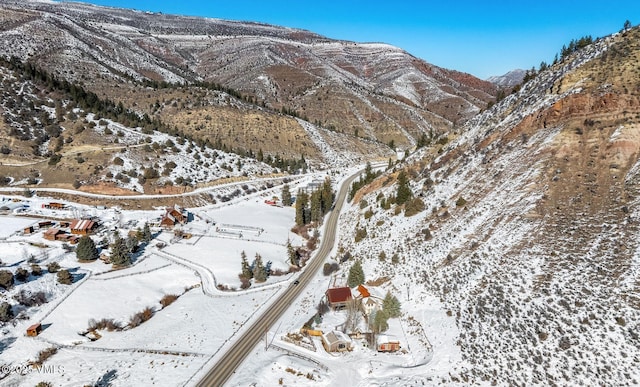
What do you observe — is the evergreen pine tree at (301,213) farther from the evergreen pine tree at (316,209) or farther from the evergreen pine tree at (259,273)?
the evergreen pine tree at (259,273)

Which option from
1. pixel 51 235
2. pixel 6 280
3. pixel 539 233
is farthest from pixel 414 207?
pixel 51 235

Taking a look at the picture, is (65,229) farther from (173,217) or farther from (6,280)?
(6,280)

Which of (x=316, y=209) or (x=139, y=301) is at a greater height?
Answer: (x=316, y=209)

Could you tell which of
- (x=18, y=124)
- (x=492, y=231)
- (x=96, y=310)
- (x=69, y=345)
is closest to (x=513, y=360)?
(x=492, y=231)

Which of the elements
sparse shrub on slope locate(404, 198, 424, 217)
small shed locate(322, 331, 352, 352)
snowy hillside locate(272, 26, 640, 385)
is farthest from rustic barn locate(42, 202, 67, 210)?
sparse shrub on slope locate(404, 198, 424, 217)

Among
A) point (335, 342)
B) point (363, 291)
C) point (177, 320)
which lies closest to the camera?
point (335, 342)

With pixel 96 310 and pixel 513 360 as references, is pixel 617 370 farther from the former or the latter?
pixel 96 310
